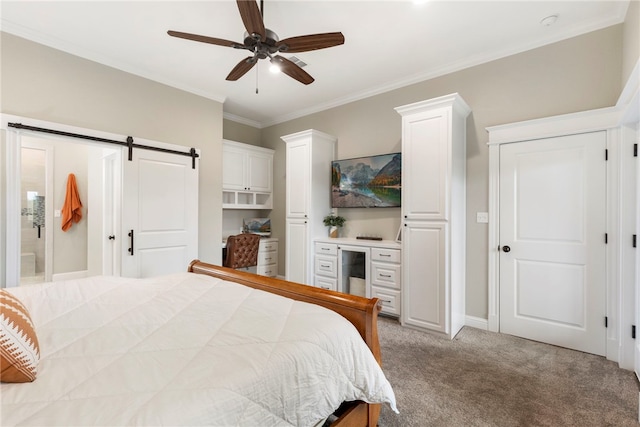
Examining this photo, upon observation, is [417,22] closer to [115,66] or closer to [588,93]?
[588,93]

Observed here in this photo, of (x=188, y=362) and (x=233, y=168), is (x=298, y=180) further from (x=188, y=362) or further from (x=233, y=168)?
(x=188, y=362)

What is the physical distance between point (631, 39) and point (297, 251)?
3.84m

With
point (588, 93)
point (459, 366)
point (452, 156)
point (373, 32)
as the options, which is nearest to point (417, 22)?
point (373, 32)

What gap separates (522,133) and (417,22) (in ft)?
4.86

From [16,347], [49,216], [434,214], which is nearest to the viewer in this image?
[16,347]

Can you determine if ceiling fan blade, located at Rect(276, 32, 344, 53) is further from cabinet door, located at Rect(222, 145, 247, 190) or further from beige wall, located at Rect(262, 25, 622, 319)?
cabinet door, located at Rect(222, 145, 247, 190)

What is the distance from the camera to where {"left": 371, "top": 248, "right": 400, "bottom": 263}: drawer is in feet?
10.9

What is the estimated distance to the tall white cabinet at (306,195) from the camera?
412 cm

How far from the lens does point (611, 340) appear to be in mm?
2463

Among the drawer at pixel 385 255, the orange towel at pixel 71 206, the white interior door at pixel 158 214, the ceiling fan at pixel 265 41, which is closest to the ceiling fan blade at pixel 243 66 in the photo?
the ceiling fan at pixel 265 41

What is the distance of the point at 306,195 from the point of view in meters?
4.18

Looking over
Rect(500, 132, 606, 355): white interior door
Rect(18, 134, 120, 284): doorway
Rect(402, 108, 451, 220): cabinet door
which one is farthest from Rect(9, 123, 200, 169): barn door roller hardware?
Rect(500, 132, 606, 355): white interior door

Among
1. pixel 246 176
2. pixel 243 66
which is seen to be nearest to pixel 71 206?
pixel 246 176

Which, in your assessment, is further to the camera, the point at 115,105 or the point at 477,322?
the point at 115,105
